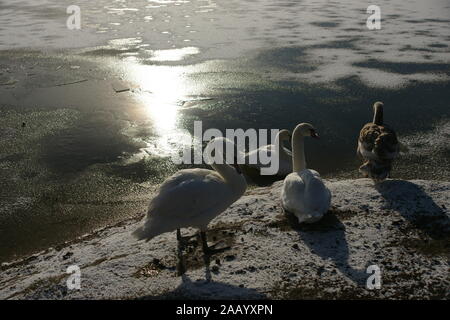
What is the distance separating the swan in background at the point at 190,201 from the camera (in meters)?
5.18

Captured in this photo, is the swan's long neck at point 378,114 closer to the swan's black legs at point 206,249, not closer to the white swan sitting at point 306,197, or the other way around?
the white swan sitting at point 306,197

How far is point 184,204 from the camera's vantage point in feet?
17.4

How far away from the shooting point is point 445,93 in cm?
1199

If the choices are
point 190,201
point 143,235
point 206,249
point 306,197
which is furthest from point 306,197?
point 143,235

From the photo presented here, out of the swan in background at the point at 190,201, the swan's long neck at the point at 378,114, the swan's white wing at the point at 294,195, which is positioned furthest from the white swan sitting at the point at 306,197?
the swan's long neck at the point at 378,114

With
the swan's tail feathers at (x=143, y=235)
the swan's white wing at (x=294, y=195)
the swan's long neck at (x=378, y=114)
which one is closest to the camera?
the swan's tail feathers at (x=143, y=235)

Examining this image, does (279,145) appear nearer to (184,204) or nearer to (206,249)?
(206,249)

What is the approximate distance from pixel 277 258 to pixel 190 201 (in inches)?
46.9

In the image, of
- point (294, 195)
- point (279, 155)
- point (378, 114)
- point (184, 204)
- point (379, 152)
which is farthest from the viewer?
point (279, 155)

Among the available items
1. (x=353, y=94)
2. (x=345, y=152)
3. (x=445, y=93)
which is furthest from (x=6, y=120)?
(x=445, y=93)

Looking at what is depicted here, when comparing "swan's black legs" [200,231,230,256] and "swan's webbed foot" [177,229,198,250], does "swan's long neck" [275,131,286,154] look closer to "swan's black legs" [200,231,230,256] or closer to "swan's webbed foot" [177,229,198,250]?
"swan's webbed foot" [177,229,198,250]

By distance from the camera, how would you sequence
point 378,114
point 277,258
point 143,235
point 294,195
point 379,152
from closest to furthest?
point 143,235, point 277,258, point 294,195, point 379,152, point 378,114

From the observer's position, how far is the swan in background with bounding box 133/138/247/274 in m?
5.18
